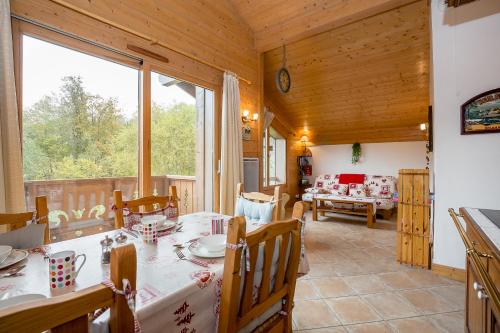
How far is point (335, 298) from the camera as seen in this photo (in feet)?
7.11

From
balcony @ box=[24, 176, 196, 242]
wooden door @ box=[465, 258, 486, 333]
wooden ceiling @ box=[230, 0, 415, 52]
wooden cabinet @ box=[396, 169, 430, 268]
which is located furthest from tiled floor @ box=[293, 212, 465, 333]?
wooden ceiling @ box=[230, 0, 415, 52]

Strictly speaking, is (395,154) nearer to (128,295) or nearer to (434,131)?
(434,131)

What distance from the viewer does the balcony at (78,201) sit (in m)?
2.21

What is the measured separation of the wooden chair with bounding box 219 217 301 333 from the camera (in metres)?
0.81

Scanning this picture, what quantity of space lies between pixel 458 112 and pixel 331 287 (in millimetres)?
2092

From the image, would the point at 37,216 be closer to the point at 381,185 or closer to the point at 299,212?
the point at 299,212

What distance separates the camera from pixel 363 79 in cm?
470

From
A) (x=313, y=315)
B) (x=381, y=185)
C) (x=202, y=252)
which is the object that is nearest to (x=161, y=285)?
(x=202, y=252)

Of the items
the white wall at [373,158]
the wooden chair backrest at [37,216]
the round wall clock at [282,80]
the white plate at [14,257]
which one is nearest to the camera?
the white plate at [14,257]

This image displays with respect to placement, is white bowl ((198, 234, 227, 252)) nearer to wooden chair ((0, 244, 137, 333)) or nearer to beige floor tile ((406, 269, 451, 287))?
wooden chair ((0, 244, 137, 333))

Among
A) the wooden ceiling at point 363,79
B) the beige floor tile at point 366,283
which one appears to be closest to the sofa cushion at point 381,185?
the wooden ceiling at point 363,79

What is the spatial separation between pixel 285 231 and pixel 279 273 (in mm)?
210

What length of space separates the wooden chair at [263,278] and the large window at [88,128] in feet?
6.42

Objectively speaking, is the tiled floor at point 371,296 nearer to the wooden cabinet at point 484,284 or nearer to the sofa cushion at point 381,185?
the wooden cabinet at point 484,284
